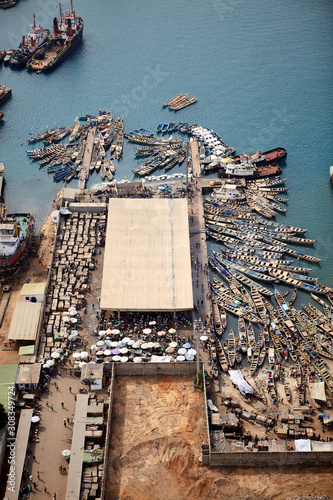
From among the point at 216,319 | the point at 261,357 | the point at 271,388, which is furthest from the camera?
the point at 216,319

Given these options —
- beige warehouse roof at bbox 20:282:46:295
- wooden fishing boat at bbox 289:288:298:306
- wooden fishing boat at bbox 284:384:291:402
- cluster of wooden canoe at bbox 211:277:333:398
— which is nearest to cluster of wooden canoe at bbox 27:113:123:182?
beige warehouse roof at bbox 20:282:46:295

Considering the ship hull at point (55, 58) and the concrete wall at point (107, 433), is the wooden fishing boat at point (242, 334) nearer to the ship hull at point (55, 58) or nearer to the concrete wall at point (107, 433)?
the concrete wall at point (107, 433)

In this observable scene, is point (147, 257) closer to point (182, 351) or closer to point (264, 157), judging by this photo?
point (182, 351)

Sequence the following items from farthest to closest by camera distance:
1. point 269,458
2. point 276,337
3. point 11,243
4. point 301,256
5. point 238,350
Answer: point 301,256
point 11,243
point 276,337
point 238,350
point 269,458

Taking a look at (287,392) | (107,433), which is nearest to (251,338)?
(287,392)

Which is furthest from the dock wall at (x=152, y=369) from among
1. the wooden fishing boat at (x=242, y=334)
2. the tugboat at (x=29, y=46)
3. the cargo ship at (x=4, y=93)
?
the tugboat at (x=29, y=46)

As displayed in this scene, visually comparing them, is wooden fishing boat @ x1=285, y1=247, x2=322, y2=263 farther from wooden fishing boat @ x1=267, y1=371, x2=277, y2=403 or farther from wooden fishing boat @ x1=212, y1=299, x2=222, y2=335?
wooden fishing boat @ x1=267, y1=371, x2=277, y2=403

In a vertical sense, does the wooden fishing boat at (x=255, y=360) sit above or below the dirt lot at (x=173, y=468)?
above
